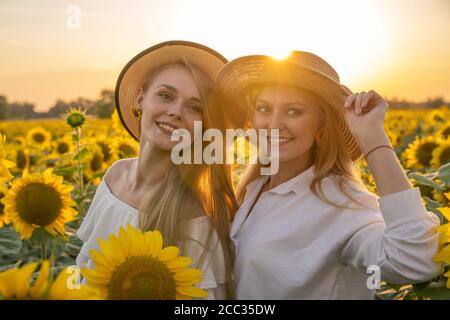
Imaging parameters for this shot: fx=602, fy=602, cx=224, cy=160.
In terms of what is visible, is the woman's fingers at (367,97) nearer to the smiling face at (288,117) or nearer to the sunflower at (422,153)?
the smiling face at (288,117)

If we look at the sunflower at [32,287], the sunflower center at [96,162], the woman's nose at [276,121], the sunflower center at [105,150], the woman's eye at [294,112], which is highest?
the sunflower center at [105,150]

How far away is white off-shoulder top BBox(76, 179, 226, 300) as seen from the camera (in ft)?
4.53

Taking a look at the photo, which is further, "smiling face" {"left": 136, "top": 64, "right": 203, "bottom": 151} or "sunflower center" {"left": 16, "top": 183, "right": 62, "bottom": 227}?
"sunflower center" {"left": 16, "top": 183, "right": 62, "bottom": 227}

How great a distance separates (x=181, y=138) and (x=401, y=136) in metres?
4.36

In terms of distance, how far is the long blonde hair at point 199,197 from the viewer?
1.44m

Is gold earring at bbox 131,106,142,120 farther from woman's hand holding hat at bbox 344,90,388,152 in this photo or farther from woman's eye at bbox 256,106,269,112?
woman's hand holding hat at bbox 344,90,388,152

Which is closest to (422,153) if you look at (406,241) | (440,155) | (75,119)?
(440,155)

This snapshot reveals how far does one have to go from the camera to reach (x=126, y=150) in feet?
9.53

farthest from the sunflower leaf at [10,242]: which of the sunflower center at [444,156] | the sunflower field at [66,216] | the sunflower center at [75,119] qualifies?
the sunflower center at [444,156]

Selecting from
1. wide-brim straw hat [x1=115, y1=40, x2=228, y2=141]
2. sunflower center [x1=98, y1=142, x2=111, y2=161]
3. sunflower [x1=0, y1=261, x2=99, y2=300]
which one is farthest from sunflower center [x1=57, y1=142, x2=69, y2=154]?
sunflower [x1=0, y1=261, x2=99, y2=300]

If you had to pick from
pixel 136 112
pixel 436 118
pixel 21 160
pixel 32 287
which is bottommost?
pixel 32 287

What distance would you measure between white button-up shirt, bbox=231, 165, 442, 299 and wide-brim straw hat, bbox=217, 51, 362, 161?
190 mm

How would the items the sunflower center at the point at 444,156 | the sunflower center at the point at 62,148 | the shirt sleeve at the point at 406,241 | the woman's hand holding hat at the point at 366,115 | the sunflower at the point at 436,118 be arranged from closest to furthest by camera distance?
the shirt sleeve at the point at 406,241
the woman's hand holding hat at the point at 366,115
the sunflower center at the point at 444,156
the sunflower center at the point at 62,148
the sunflower at the point at 436,118

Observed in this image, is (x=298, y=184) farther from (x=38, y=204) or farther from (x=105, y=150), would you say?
(x=105, y=150)
